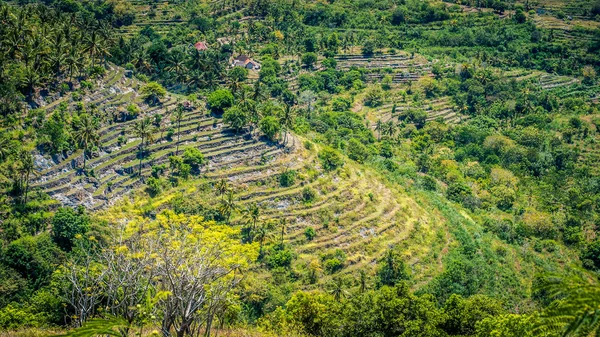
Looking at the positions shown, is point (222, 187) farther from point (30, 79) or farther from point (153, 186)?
point (30, 79)

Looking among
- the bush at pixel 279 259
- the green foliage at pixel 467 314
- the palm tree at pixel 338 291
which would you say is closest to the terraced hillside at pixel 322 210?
the bush at pixel 279 259

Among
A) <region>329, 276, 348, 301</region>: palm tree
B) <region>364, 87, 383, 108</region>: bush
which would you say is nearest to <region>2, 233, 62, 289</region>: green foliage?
<region>329, 276, 348, 301</region>: palm tree

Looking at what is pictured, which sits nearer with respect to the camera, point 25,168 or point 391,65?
point 25,168

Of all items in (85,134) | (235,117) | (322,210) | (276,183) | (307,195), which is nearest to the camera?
(85,134)

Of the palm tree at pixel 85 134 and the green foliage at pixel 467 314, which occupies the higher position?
the palm tree at pixel 85 134

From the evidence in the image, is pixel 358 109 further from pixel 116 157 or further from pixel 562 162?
pixel 116 157

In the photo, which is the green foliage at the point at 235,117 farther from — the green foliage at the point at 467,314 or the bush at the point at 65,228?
the green foliage at the point at 467,314

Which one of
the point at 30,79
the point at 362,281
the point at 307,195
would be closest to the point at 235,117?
the point at 307,195

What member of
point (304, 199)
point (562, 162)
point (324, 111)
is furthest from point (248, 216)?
point (562, 162)

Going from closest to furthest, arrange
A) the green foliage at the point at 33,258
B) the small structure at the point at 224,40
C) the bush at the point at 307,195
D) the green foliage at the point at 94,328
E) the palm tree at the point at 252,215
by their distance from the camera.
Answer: the green foliage at the point at 94,328
the green foliage at the point at 33,258
the palm tree at the point at 252,215
the bush at the point at 307,195
the small structure at the point at 224,40
